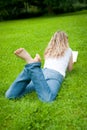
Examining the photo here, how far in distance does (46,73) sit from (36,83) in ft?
2.07

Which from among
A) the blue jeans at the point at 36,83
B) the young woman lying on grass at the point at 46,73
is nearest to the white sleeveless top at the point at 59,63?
the young woman lying on grass at the point at 46,73

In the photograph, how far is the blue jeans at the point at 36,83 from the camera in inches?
208

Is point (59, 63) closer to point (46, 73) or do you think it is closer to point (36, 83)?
point (46, 73)

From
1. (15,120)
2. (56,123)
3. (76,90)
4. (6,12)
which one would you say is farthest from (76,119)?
(6,12)

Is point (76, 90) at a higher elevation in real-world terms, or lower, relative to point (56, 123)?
lower

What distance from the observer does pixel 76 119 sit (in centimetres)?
476

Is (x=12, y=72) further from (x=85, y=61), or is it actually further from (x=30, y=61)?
(x=30, y=61)

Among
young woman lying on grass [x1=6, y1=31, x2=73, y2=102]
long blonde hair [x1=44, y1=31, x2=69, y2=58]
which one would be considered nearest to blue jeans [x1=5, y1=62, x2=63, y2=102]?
young woman lying on grass [x1=6, y1=31, x2=73, y2=102]

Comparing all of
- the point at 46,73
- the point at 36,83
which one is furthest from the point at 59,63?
the point at 36,83

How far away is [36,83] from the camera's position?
17.6 ft

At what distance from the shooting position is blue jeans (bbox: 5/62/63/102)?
529cm

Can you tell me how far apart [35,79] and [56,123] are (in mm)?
896

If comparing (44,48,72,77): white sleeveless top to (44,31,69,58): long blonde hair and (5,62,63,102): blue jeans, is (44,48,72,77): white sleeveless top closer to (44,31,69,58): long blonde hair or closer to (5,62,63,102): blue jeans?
(44,31,69,58): long blonde hair

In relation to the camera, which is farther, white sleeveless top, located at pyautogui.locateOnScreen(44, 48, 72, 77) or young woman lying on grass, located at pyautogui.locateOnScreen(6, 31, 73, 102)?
white sleeveless top, located at pyautogui.locateOnScreen(44, 48, 72, 77)
